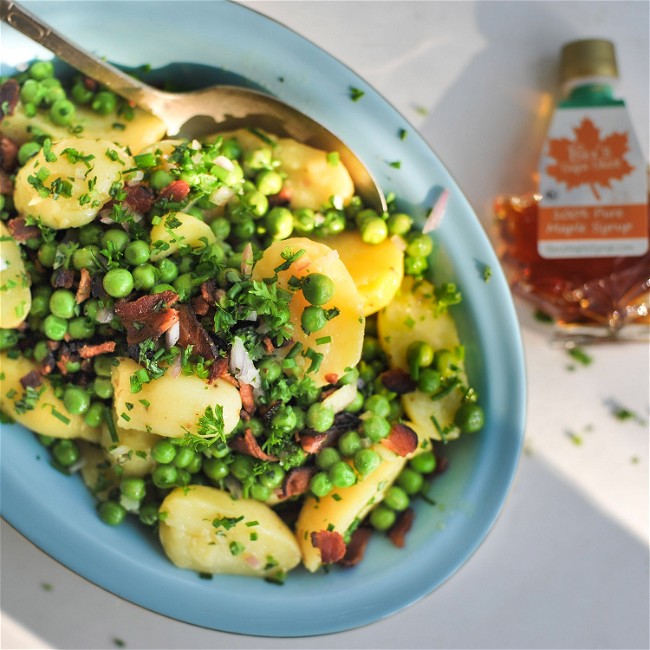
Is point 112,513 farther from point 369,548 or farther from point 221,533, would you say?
point 369,548

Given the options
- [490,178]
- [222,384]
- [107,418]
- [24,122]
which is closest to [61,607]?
[107,418]

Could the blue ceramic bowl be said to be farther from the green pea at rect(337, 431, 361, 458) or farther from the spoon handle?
the green pea at rect(337, 431, 361, 458)

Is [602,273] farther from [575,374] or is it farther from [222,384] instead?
[222,384]

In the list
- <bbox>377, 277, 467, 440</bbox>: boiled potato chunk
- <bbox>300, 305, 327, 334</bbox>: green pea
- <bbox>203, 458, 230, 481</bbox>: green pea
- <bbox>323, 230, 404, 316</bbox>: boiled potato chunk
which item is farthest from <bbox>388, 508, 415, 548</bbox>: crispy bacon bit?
<bbox>300, 305, 327, 334</bbox>: green pea

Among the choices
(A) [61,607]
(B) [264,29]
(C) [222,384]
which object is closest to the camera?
(C) [222,384]

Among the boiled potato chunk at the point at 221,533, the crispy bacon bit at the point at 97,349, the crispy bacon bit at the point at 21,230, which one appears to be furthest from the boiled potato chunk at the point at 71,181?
the boiled potato chunk at the point at 221,533

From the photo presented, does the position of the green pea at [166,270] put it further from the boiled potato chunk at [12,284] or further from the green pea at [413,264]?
the green pea at [413,264]

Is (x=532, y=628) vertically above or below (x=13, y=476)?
below

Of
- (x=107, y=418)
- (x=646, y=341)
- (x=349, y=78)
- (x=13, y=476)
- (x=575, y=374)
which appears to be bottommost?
(x=13, y=476)
